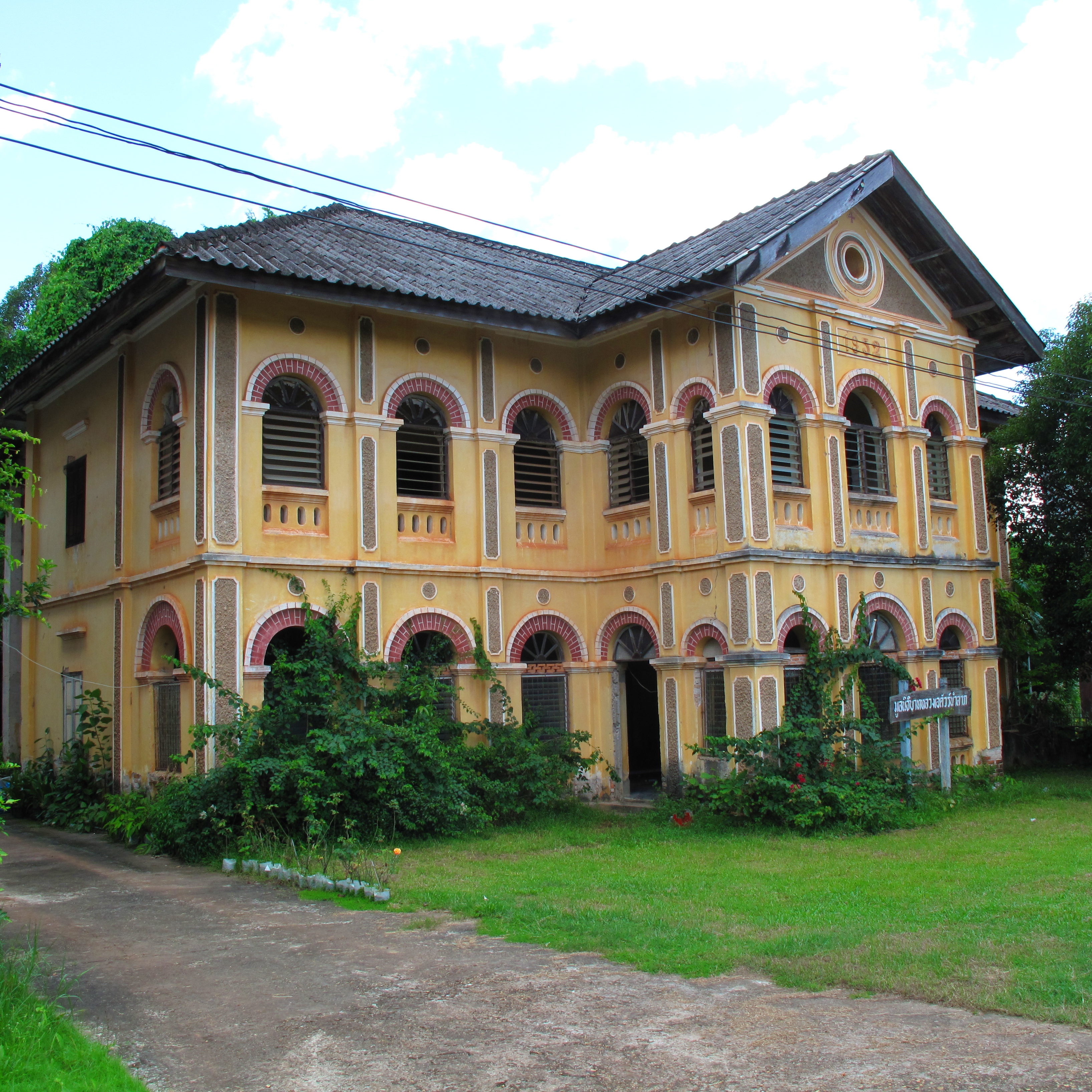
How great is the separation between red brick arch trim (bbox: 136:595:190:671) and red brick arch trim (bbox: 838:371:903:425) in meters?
9.53

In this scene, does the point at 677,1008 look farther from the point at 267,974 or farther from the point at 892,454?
the point at 892,454

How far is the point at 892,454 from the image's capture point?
17562mm

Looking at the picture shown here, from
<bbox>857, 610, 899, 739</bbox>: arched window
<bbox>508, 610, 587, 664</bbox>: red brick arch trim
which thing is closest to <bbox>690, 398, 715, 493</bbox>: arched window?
<bbox>508, 610, 587, 664</bbox>: red brick arch trim

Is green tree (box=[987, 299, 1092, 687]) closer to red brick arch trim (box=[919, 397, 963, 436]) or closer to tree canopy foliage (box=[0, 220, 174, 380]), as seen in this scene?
red brick arch trim (box=[919, 397, 963, 436])

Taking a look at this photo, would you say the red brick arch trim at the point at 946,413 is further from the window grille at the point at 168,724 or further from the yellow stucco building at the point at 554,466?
the window grille at the point at 168,724

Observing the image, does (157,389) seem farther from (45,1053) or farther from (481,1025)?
(481,1025)

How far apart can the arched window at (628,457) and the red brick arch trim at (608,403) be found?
11 cm

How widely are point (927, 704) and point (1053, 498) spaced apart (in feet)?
21.0

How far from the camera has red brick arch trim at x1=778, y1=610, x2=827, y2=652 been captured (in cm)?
1529

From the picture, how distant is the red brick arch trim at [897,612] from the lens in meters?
16.6

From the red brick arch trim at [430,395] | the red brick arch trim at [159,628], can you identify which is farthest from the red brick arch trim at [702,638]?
the red brick arch trim at [159,628]

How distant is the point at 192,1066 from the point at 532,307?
40.1ft

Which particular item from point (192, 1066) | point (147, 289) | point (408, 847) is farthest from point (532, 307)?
point (192, 1066)

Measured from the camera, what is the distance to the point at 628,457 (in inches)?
679
